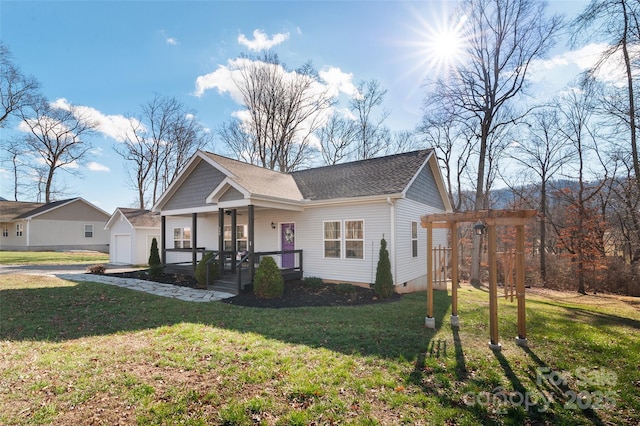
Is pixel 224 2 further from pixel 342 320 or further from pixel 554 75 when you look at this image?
pixel 554 75

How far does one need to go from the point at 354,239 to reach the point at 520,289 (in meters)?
6.07

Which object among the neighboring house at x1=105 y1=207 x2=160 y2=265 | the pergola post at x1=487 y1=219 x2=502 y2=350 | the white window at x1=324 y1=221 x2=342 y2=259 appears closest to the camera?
the pergola post at x1=487 y1=219 x2=502 y2=350

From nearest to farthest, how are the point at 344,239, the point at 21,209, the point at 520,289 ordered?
the point at 520,289, the point at 344,239, the point at 21,209

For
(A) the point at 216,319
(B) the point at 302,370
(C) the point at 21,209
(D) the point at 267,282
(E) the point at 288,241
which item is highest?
(C) the point at 21,209

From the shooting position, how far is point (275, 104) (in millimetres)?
25312

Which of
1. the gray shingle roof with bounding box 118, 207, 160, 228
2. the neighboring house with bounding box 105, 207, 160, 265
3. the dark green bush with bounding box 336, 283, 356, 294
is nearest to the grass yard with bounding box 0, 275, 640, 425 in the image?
the dark green bush with bounding box 336, 283, 356, 294

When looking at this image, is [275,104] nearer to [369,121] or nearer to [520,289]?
[369,121]

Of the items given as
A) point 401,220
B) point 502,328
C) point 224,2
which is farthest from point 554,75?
point 224,2

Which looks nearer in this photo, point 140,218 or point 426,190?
point 426,190

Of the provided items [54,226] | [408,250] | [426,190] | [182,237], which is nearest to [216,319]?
[408,250]

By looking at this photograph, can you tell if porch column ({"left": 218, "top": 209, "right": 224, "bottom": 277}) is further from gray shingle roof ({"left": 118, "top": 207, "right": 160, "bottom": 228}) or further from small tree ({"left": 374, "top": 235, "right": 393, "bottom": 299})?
gray shingle roof ({"left": 118, "top": 207, "right": 160, "bottom": 228})

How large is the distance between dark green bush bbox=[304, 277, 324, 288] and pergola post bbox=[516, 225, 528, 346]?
21.6 ft

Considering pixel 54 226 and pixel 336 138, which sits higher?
pixel 336 138

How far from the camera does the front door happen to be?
12.7 m
